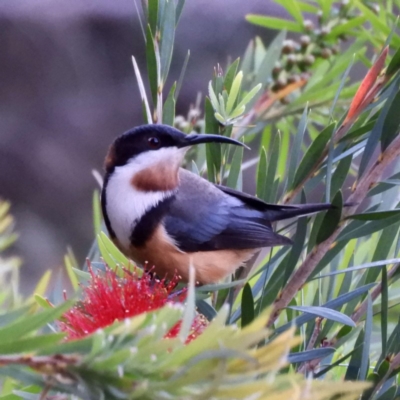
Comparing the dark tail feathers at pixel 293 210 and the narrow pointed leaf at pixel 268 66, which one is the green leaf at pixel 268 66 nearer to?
the narrow pointed leaf at pixel 268 66

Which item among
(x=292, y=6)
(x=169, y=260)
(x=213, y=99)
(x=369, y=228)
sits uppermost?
(x=292, y=6)

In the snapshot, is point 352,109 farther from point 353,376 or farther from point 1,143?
point 1,143

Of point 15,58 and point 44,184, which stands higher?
point 15,58

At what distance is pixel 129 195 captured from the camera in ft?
2.68

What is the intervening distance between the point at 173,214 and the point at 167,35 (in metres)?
0.28

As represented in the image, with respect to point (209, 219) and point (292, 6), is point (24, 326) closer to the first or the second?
point (209, 219)

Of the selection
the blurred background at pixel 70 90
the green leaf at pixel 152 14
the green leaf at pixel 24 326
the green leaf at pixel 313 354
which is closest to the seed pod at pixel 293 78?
the green leaf at pixel 152 14

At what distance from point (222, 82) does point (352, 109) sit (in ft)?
0.48

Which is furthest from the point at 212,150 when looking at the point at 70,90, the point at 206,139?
the point at 70,90

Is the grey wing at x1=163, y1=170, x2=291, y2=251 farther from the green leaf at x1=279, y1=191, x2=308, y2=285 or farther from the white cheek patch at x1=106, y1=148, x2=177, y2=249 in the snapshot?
the green leaf at x1=279, y1=191, x2=308, y2=285

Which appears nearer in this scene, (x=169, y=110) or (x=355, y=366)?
(x=355, y=366)

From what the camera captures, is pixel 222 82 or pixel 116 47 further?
pixel 116 47

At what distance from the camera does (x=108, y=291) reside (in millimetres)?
490

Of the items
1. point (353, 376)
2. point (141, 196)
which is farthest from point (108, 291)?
point (141, 196)
